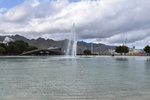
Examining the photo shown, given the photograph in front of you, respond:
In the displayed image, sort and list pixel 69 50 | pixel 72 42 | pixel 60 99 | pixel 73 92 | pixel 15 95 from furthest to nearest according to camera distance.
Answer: pixel 69 50 → pixel 72 42 → pixel 73 92 → pixel 15 95 → pixel 60 99

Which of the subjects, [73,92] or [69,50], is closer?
[73,92]

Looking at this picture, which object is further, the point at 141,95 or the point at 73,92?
the point at 73,92

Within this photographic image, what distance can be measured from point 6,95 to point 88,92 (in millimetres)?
6317

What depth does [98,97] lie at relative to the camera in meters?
21.1

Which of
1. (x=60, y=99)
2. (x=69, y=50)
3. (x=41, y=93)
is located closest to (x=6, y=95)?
(x=41, y=93)

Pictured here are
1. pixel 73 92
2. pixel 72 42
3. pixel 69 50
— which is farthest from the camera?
pixel 69 50

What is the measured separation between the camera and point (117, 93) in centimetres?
2292

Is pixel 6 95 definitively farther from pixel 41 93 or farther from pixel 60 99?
pixel 60 99

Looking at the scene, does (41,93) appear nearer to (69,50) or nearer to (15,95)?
(15,95)

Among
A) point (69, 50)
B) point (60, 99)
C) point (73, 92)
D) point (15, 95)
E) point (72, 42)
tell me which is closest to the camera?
point (60, 99)

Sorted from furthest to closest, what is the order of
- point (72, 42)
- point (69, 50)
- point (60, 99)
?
point (69, 50) → point (72, 42) → point (60, 99)

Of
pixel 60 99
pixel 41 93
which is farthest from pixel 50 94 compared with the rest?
pixel 60 99

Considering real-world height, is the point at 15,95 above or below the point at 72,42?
below

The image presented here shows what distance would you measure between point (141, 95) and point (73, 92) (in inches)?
207
